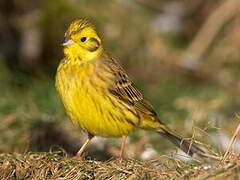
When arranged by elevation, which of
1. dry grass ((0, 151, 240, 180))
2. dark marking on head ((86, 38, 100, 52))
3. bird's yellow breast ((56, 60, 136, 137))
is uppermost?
dark marking on head ((86, 38, 100, 52))

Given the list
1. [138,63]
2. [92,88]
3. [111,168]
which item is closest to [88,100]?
[92,88]

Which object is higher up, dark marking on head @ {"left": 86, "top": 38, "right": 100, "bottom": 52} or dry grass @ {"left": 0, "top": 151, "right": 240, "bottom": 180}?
dark marking on head @ {"left": 86, "top": 38, "right": 100, "bottom": 52}

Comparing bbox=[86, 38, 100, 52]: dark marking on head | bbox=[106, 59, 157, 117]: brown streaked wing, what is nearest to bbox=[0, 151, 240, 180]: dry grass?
bbox=[106, 59, 157, 117]: brown streaked wing

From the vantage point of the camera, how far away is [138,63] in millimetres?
8484

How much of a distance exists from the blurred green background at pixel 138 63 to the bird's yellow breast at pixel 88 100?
1015 mm

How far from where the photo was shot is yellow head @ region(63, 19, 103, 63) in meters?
4.12

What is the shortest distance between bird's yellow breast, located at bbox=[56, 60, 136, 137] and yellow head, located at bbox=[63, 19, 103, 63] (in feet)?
0.31

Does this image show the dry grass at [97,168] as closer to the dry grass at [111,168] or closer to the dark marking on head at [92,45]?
the dry grass at [111,168]

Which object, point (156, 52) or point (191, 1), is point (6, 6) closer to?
point (156, 52)

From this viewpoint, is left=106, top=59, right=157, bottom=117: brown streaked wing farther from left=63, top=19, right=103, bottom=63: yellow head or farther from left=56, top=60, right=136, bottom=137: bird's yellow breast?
left=63, top=19, right=103, bottom=63: yellow head

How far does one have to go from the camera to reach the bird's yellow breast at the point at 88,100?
3986 mm

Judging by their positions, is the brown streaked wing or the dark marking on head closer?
the dark marking on head

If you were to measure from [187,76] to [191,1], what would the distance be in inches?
88.2

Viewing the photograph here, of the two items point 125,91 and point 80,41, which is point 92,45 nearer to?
point 80,41
